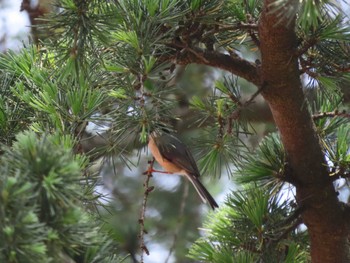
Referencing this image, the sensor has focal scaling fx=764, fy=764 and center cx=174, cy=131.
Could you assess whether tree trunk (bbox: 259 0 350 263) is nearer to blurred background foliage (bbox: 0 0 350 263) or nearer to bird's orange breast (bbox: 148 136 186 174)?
blurred background foliage (bbox: 0 0 350 263)

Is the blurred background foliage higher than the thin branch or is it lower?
lower

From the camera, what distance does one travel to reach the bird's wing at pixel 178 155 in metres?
1.39

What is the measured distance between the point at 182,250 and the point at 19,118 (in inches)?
52.0

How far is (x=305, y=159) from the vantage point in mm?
1166

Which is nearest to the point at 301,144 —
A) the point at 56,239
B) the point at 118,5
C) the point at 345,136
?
the point at 345,136

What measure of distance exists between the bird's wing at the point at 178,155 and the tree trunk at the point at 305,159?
0.27 m

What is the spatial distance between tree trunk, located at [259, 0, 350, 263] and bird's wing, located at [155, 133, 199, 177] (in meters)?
0.27

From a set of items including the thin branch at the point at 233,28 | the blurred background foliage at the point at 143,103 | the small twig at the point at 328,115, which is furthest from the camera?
the small twig at the point at 328,115

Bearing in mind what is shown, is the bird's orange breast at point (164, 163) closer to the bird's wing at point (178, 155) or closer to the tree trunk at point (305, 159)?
the bird's wing at point (178, 155)

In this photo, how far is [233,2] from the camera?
3.81 ft

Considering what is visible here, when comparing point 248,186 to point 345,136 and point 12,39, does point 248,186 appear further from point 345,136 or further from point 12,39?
point 12,39

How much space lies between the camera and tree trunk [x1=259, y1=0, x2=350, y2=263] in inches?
43.5

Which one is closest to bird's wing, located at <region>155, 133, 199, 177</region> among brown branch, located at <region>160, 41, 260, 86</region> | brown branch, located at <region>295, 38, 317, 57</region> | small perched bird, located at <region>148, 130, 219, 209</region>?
small perched bird, located at <region>148, 130, 219, 209</region>

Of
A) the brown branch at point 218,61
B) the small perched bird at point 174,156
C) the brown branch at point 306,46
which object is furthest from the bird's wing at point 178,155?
the brown branch at point 306,46
